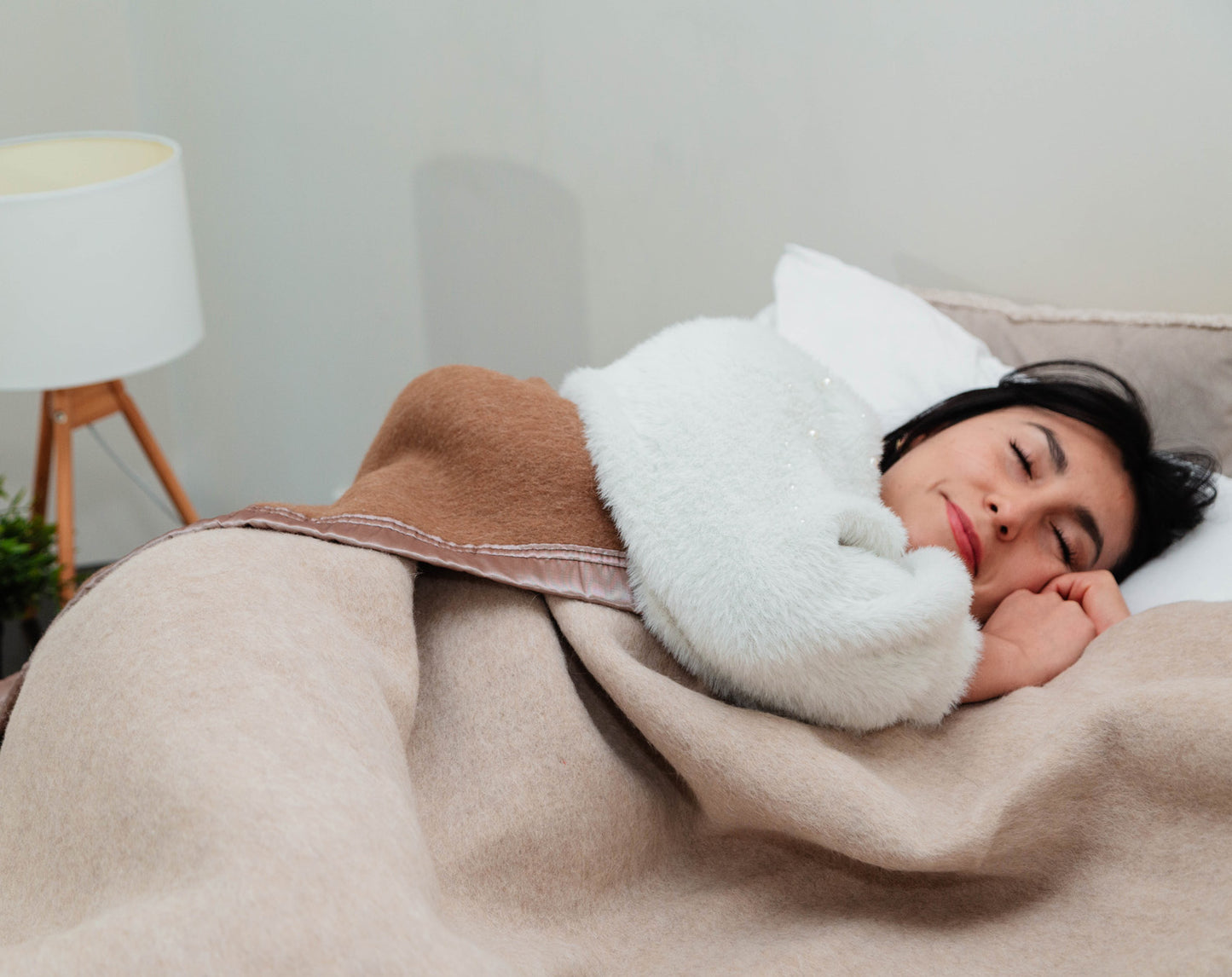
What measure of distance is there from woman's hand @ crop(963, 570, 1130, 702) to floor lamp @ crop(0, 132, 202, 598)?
1.24m

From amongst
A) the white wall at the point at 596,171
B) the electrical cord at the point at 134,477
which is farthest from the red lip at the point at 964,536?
the electrical cord at the point at 134,477

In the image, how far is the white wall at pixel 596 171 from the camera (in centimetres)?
138

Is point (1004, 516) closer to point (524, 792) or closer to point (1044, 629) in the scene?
point (1044, 629)

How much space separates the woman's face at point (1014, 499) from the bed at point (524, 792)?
0.13 metres

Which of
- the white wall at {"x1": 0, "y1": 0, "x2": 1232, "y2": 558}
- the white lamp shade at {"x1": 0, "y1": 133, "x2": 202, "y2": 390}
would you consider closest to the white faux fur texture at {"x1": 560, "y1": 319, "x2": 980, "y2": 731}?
the white wall at {"x1": 0, "y1": 0, "x2": 1232, "y2": 558}

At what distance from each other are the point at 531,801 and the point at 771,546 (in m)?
0.27

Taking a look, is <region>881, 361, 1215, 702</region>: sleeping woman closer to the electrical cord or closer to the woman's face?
the woman's face

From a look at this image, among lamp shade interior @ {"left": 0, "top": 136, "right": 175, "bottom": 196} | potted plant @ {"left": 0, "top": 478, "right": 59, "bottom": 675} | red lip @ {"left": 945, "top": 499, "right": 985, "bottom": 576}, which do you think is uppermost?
lamp shade interior @ {"left": 0, "top": 136, "right": 175, "bottom": 196}

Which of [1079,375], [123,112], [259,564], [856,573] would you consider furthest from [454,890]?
[123,112]

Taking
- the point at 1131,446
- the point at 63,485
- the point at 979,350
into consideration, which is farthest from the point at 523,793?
the point at 63,485

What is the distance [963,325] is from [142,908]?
1.18 meters

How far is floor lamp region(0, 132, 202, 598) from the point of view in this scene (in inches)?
56.8

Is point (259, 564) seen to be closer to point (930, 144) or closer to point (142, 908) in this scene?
point (142, 908)

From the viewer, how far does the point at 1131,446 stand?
1.12m
